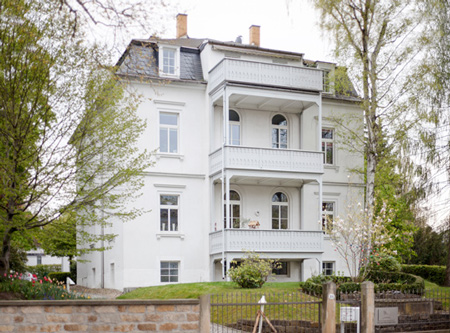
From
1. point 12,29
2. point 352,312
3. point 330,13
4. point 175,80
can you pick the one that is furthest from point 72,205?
point 330,13

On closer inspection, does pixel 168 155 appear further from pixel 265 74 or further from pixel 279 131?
pixel 279 131

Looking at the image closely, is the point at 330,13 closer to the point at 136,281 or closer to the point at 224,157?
the point at 224,157

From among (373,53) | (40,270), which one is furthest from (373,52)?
(40,270)

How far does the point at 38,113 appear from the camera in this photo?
16656mm

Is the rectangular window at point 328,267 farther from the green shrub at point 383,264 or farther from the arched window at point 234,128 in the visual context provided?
the green shrub at point 383,264

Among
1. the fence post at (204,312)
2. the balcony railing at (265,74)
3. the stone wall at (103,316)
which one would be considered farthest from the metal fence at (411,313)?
the balcony railing at (265,74)

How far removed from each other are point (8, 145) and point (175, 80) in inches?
452

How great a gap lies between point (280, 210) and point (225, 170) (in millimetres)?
4332

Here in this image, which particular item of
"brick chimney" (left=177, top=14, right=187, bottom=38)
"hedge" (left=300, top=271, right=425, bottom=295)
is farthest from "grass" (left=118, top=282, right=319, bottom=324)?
"brick chimney" (left=177, top=14, right=187, bottom=38)

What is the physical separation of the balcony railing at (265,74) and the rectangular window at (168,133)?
80.8 inches

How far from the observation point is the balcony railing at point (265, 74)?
86.8ft

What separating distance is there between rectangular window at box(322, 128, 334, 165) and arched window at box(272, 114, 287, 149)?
6.69 feet

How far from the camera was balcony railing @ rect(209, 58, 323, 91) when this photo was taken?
86.8 feet

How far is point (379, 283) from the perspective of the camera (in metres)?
20.6
